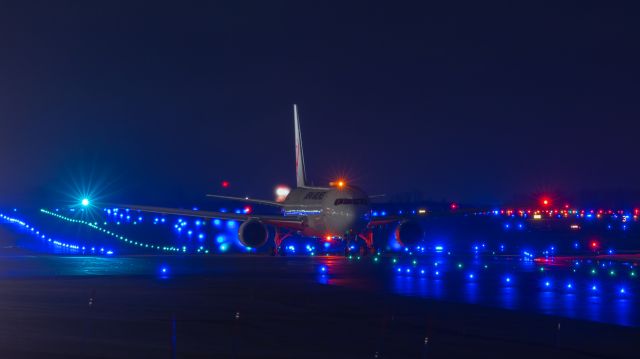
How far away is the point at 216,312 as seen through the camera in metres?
23.5

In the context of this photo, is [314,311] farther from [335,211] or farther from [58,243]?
[58,243]

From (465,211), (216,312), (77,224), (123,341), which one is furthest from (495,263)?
(77,224)

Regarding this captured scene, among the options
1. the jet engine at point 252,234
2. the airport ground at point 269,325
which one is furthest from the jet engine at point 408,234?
the airport ground at point 269,325

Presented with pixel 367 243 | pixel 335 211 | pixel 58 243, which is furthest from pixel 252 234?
pixel 58 243

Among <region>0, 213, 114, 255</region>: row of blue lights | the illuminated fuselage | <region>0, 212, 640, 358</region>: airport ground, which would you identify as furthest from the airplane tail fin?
<region>0, 212, 640, 358</region>: airport ground

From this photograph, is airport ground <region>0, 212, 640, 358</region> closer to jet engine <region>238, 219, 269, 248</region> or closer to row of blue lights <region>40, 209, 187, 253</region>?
jet engine <region>238, 219, 269, 248</region>

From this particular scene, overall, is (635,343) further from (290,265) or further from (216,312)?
(290,265)

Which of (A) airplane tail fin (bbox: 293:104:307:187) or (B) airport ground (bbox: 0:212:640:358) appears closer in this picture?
(B) airport ground (bbox: 0:212:640:358)

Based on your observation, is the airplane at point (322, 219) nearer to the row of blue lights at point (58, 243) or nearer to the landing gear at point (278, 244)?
the landing gear at point (278, 244)

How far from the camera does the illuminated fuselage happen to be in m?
62.3

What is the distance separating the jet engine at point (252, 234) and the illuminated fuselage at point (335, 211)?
3134 mm

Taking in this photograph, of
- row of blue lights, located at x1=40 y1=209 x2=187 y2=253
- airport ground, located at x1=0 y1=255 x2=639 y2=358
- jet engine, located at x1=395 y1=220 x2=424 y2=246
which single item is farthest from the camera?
row of blue lights, located at x1=40 y1=209 x2=187 y2=253

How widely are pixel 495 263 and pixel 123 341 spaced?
3616cm

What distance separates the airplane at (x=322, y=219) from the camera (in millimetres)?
62594
